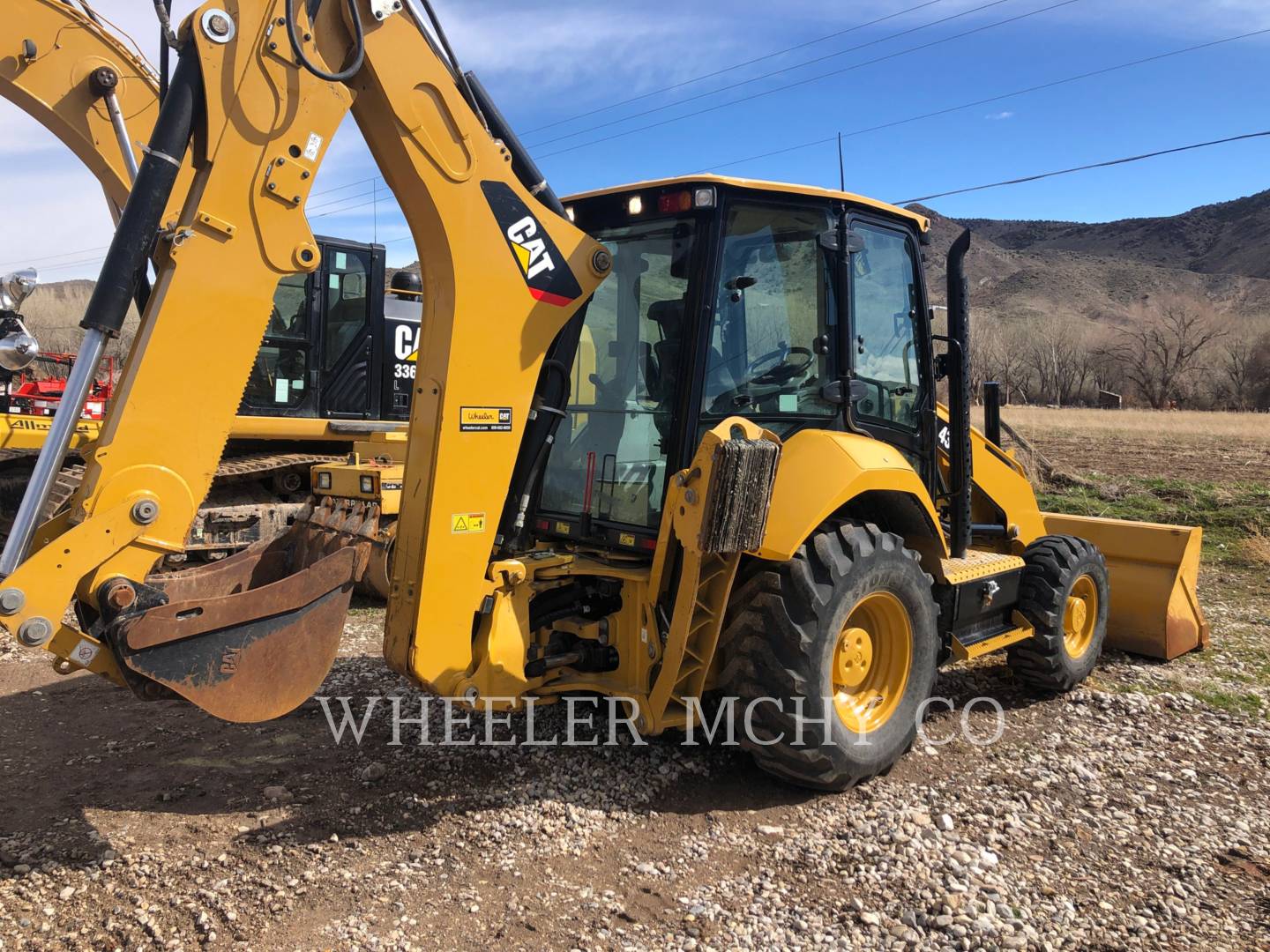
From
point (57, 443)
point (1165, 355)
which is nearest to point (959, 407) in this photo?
point (57, 443)

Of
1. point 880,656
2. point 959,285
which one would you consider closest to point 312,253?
point 880,656

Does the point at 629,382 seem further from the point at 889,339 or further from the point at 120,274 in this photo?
the point at 120,274

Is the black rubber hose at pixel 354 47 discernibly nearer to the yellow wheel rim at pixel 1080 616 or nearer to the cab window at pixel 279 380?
the yellow wheel rim at pixel 1080 616

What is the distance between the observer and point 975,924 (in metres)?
3.04

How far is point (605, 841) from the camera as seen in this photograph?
358 cm

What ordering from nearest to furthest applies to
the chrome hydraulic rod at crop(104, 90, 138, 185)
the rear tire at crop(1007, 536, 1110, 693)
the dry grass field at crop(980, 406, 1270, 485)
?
1. the chrome hydraulic rod at crop(104, 90, 138, 185)
2. the rear tire at crop(1007, 536, 1110, 693)
3. the dry grass field at crop(980, 406, 1270, 485)

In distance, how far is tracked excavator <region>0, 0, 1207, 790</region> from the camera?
292 centimetres

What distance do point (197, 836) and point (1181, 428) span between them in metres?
30.8

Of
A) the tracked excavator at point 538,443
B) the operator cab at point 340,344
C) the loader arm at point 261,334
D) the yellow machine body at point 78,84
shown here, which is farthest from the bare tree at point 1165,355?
the loader arm at point 261,334

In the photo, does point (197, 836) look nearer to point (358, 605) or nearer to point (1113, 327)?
point (358, 605)

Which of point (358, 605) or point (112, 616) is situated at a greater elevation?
point (112, 616)

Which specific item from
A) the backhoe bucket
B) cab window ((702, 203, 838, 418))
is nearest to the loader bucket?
cab window ((702, 203, 838, 418))

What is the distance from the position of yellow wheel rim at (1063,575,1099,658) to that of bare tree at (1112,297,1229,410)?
51242 mm

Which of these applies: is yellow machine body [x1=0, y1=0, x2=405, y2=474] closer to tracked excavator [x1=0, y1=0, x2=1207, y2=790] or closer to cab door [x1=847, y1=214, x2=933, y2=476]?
tracked excavator [x1=0, y1=0, x2=1207, y2=790]
